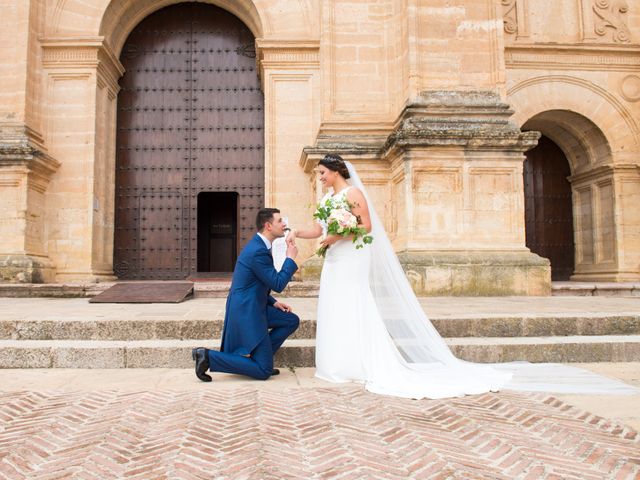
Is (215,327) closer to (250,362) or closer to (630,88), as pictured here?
(250,362)

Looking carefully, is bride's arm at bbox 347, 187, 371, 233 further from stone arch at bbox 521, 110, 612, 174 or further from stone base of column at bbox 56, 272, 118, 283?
stone arch at bbox 521, 110, 612, 174

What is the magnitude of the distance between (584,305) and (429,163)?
3078 millimetres

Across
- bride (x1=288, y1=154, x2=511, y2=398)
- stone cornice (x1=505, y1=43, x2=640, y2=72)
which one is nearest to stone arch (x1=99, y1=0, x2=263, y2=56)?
stone cornice (x1=505, y1=43, x2=640, y2=72)

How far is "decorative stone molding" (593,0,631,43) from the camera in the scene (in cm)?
1130

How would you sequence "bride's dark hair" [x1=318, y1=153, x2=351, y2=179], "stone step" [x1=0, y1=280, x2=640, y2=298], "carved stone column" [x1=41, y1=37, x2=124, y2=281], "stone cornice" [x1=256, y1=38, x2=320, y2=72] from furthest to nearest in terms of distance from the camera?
"stone cornice" [x1=256, y1=38, x2=320, y2=72] → "carved stone column" [x1=41, y1=37, x2=124, y2=281] → "stone step" [x1=0, y1=280, x2=640, y2=298] → "bride's dark hair" [x1=318, y1=153, x2=351, y2=179]

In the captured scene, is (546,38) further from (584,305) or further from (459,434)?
(459,434)

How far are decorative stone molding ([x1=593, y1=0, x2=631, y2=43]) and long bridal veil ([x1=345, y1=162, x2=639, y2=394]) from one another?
9571 millimetres

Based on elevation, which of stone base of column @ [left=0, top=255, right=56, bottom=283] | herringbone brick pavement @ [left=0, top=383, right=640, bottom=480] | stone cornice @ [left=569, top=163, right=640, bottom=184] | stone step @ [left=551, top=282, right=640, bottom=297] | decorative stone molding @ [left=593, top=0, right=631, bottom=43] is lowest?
herringbone brick pavement @ [left=0, top=383, right=640, bottom=480]

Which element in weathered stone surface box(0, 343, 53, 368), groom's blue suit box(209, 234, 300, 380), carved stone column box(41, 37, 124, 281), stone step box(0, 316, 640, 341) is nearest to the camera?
groom's blue suit box(209, 234, 300, 380)

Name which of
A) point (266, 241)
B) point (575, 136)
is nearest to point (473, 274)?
point (266, 241)

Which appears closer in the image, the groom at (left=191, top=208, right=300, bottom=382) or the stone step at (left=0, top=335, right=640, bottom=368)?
the groom at (left=191, top=208, right=300, bottom=382)

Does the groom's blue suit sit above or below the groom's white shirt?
below

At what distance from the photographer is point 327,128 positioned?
31.6ft

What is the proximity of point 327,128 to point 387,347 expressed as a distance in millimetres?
6200
